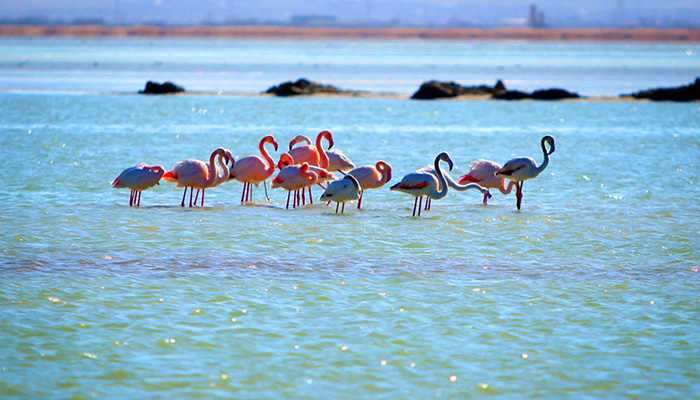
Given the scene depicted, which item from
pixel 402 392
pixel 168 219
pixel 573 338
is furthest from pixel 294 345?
pixel 168 219

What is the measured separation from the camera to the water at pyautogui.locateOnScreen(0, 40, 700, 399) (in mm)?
6508

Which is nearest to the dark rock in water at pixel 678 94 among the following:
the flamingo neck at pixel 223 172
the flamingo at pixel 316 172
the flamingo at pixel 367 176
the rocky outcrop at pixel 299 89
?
the rocky outcrop at pixel 299 89

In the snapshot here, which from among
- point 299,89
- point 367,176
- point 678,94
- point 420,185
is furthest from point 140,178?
point 678,94

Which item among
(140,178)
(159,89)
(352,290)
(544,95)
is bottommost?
(352,290)

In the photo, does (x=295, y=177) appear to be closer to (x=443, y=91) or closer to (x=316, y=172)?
(x=316, y=172)

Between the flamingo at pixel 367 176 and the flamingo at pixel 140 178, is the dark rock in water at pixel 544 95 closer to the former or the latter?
the flamingo at pixel 367 176

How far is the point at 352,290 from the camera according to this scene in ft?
28.7

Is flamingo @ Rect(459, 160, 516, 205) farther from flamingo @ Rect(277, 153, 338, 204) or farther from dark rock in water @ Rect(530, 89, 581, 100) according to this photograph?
dark rock in water @ Rect(530, 89, 581, 100)

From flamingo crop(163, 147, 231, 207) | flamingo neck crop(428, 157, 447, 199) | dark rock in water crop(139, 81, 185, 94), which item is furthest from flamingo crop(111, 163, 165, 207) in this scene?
dark rock in water crop(139, 81, 185, 94)

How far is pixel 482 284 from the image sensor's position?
29.5 feet

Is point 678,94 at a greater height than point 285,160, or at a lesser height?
greater

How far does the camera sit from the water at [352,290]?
6.51 m

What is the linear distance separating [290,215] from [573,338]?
20.7ft

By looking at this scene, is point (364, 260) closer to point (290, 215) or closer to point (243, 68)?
point (290, 215)
